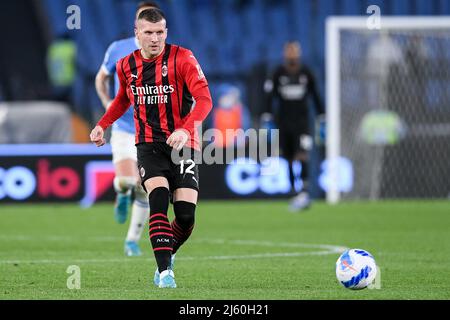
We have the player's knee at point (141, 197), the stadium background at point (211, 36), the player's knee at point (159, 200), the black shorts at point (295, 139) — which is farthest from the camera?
the stadium background at point (211, 36)

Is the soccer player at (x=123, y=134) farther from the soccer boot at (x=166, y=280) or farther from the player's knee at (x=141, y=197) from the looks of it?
the soccer boot at (x=166, y=280)

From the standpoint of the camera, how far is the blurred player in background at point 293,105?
1619cm

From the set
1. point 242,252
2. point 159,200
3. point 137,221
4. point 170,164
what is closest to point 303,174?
point 242,252

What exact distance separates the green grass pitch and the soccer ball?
0.33 feet

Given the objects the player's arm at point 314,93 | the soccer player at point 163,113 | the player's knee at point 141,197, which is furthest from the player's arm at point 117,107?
the player's arm at point 314,93

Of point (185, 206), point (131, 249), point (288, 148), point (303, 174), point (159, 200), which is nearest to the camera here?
point (159, 200)

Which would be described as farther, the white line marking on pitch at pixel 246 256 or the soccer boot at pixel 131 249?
the soccer boot at pixel 131 249

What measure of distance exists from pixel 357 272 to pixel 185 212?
118 cm

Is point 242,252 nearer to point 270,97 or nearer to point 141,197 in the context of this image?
point 141,197

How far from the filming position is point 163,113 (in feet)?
24.7

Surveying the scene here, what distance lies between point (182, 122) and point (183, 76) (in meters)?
0.30

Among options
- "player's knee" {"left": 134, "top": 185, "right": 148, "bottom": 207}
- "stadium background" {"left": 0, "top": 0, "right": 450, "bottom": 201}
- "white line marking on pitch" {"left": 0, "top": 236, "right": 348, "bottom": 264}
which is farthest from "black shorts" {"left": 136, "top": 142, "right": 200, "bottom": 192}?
"stadium background" {"left": 0, "top": 0, "right": 450, "bottom": 201}

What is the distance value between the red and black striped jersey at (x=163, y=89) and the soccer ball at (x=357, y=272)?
124 centimetres

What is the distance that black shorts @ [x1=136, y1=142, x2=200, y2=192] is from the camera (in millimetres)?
7457
